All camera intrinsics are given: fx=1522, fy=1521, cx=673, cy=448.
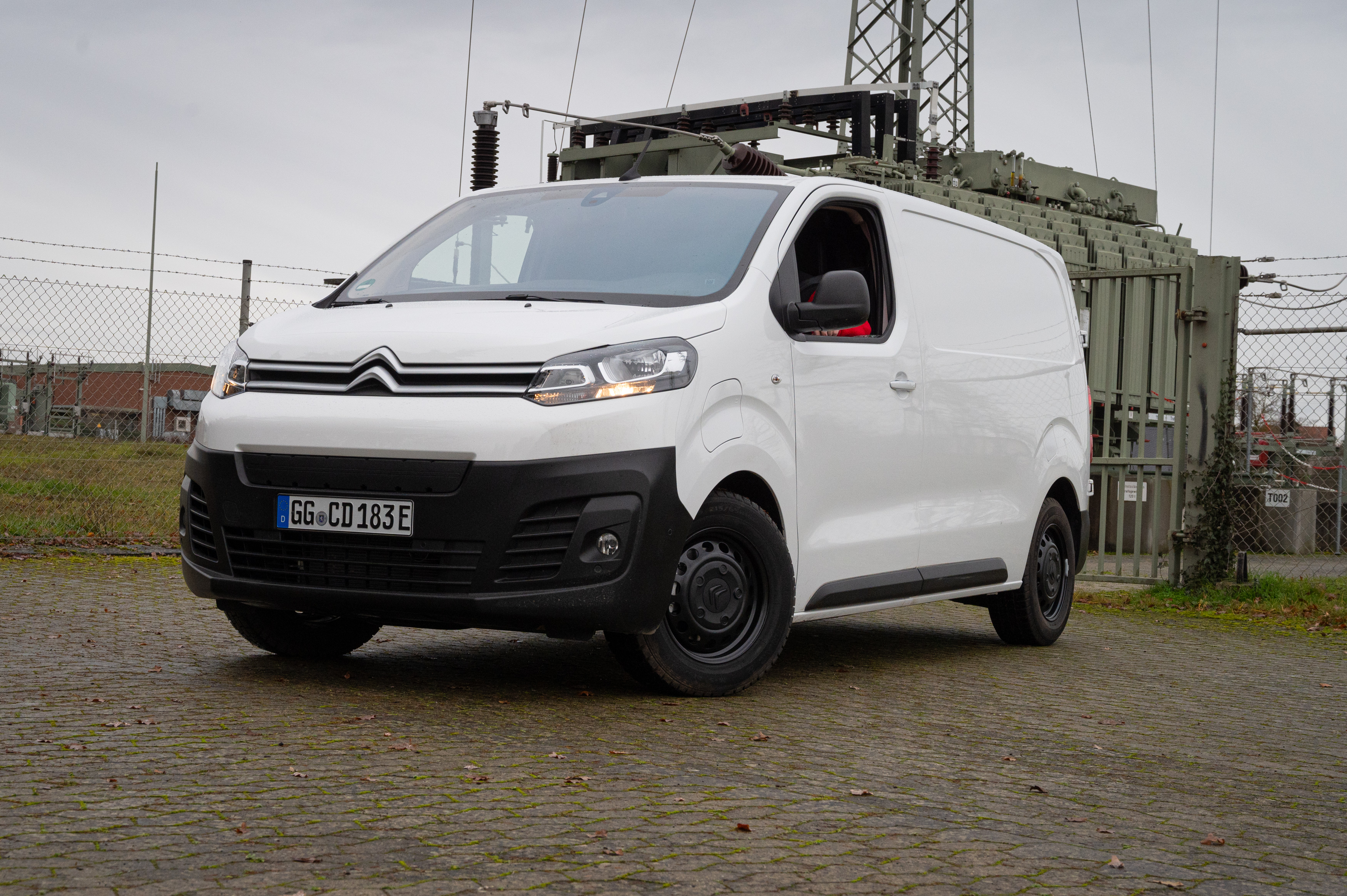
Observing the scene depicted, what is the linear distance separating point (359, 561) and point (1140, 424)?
9.65m

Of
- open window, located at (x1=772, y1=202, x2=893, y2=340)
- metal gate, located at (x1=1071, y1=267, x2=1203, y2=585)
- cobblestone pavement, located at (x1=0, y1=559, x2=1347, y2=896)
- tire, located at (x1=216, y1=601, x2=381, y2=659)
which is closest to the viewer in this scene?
cobblestone pavement, located at (x1=0, y1=559, x2=1347, y2=896)

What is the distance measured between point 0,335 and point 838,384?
6.96m

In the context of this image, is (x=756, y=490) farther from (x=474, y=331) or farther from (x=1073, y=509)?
(x=1073, y=509)

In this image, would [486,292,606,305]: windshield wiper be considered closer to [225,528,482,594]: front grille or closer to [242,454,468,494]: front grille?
[242,454,468,494]: front grille

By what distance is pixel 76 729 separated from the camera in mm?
4406

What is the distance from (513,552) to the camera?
490 cm

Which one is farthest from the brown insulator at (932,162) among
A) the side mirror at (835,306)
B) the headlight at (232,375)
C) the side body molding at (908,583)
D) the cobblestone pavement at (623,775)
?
the headlight at (232,375)

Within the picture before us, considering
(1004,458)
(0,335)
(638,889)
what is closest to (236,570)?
(638,889)

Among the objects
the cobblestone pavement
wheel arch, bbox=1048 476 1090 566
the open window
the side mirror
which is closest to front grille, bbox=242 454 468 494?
the cobblestone pavement

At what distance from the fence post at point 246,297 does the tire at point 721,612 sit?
6847 mm

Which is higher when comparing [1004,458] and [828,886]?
[1004,458]

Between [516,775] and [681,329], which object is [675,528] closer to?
[681,329]

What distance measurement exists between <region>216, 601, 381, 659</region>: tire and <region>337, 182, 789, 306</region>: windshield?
1267 millimetres

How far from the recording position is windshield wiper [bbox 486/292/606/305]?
5523 mm
